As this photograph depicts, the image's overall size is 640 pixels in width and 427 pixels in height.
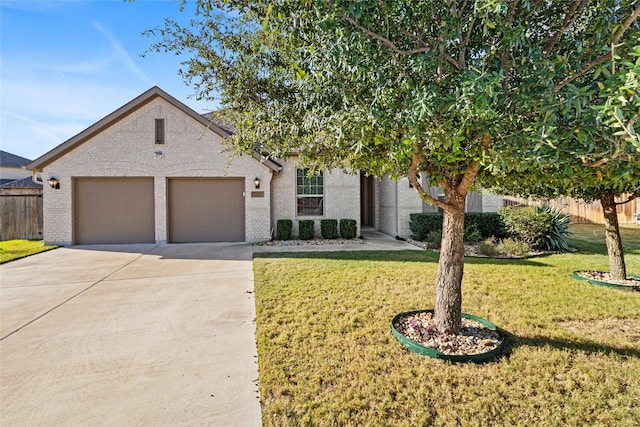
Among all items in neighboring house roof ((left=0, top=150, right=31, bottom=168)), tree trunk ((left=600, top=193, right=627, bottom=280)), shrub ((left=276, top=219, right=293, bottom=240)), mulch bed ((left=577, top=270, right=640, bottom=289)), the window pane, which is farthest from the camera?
neighboring house roof ((left=0, top=150, right=31, bottom=168))

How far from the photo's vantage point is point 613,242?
6148 millimetres

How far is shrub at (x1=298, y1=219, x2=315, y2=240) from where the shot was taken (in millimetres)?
11836

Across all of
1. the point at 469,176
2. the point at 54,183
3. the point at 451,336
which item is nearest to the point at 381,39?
the point at 469,176

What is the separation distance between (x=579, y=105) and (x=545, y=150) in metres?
0.30

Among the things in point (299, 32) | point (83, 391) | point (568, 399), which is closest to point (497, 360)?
point (568, 399)

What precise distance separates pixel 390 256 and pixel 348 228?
11.1ft

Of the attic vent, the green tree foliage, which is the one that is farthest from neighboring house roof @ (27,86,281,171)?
the green tree foliage

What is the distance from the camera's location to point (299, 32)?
288 centimetres

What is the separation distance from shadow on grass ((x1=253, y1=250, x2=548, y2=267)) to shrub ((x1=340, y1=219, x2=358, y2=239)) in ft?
8.00

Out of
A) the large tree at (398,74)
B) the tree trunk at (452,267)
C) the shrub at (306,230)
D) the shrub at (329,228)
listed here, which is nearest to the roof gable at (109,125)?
the shrub at (306,230)

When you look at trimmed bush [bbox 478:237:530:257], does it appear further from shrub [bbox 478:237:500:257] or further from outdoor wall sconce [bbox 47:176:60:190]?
outdoor wall sconce [bbox 47:176:60:190]

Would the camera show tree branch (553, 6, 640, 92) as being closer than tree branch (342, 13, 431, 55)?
Yes

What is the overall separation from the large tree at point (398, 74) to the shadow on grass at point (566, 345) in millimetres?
647

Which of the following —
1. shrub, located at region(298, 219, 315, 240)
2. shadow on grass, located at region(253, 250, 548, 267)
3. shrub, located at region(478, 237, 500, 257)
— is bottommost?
shadow on grass, located at region(253, 250, 548, 267)
